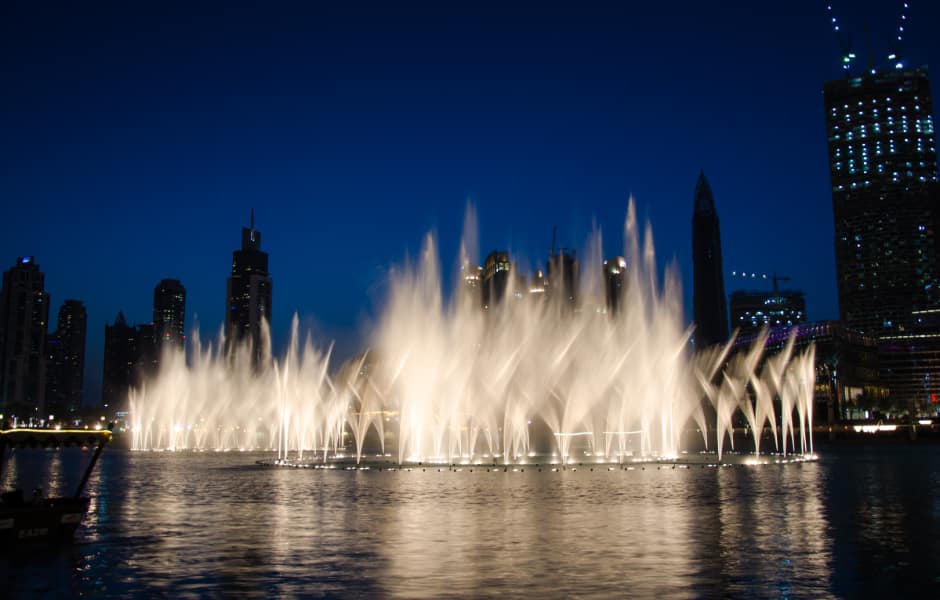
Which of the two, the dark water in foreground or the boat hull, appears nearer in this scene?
the dark water in foreground

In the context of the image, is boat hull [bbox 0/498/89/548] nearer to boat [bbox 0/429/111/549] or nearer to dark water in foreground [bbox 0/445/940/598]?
boat [bbox 0/429/111/549]

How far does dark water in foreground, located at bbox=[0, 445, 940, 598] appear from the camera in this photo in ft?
51.6

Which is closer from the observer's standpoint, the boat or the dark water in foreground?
the dark water in foreground

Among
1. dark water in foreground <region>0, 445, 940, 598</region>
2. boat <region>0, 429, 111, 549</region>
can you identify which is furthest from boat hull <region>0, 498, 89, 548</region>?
dark water in foreground <region>0, 445, 940, 598</region>

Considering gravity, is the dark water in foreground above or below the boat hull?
below

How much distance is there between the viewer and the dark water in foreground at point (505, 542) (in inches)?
619

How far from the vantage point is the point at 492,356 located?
75000 mm

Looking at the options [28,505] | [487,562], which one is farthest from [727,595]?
[28,505]

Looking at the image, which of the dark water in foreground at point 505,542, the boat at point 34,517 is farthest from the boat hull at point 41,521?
the dark water in foreground at point 505,542

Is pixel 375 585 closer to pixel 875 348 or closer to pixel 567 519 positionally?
pixel 567 519

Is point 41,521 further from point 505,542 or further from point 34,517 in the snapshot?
point 505,542

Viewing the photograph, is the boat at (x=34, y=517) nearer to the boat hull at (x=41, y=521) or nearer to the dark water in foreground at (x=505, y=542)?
the boat hull at (x=41, y=521)

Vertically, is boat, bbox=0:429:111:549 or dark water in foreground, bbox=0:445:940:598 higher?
boat, bbox=0:429:111:549

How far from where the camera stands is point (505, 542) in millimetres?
20484
